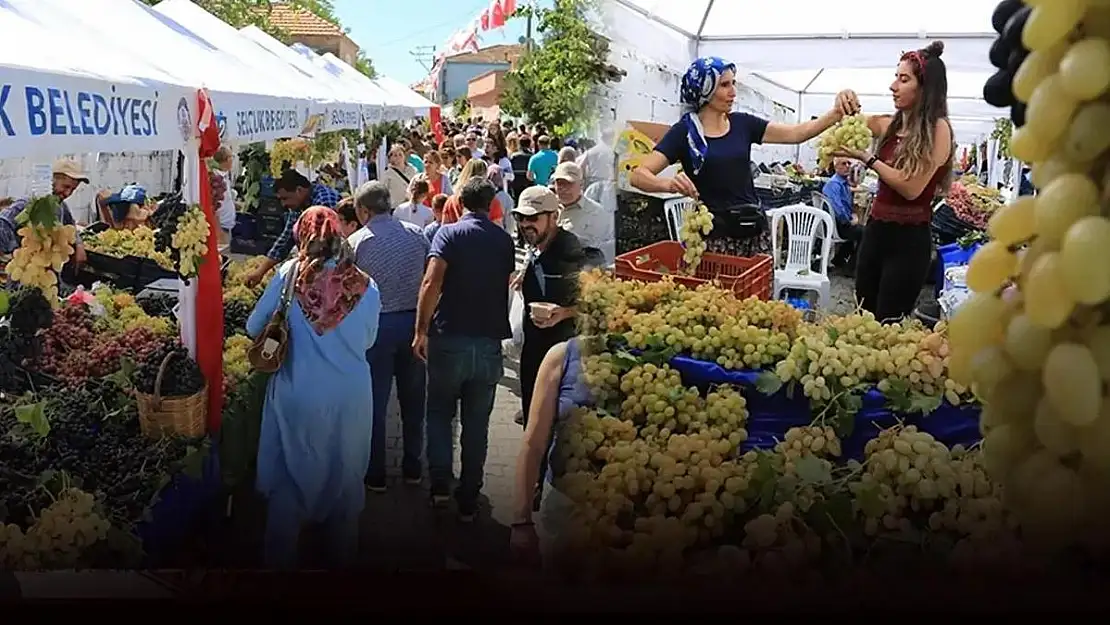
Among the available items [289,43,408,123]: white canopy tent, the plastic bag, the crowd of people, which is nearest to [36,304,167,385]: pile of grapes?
the crowd of people

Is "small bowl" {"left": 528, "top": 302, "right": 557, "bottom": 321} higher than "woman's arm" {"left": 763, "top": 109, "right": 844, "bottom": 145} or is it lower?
lower

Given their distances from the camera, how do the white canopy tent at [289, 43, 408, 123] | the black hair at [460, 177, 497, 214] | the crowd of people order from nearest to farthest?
the crowd of people → the black hair at [460, 177, 497, 214] → the white canopy tent at [289, 43, 408, 123]

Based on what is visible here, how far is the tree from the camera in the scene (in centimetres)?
145

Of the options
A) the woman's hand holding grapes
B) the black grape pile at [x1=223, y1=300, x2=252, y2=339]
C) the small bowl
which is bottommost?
the black grape pile at [x1=223, y1=300, x2=252, y2=339]

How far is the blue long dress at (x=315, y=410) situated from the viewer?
2.02m

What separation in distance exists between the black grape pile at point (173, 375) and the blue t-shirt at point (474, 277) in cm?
62

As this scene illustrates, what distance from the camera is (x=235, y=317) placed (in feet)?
8.14

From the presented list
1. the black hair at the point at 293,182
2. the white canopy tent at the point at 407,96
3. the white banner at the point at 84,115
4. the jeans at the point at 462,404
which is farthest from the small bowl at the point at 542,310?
the white canopy tent at the point at 407,96

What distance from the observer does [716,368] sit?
1.58m

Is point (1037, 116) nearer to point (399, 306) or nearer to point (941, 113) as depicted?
point (941, 113)

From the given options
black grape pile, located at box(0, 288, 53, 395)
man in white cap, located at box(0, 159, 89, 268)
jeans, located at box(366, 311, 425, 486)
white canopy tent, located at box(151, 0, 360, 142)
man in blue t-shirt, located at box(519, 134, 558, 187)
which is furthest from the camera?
white canopy tent, located at box(151, 0, 360, 142)

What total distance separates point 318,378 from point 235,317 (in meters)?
0.50

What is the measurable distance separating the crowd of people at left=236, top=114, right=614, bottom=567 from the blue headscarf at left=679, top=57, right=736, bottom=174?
24cm

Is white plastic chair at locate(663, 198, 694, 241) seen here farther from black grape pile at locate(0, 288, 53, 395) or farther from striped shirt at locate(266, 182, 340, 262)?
black grape pile at locate(0, 288, 53, 395)
